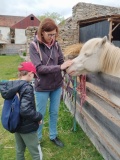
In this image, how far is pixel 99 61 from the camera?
2.70 metres

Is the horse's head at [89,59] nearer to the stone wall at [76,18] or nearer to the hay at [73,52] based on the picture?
the hay at [73,52]

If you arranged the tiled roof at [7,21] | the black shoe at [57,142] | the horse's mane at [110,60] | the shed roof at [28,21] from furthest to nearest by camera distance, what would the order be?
the tiled roof at [7,21], the shed roof at [28,21], the black shoe at [57,142], the horse's mane at [110,60]

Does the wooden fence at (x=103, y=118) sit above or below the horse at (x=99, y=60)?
below

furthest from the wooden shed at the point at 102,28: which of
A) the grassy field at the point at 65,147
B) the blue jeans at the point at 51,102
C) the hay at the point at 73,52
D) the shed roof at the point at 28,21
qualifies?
the shed roof at the point at 28,21

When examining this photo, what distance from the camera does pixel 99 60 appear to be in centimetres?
270

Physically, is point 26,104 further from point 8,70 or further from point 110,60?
point 8,70

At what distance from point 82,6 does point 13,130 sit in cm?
1374

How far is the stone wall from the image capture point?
1295 cm

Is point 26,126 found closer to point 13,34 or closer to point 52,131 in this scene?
point 52,131

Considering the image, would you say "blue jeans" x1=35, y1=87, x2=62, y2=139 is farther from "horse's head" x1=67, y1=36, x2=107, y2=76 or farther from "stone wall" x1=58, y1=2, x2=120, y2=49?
"stone wall" x1=58, y1=2, x2=120, y2=49

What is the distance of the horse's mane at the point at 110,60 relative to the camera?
2.57 metres

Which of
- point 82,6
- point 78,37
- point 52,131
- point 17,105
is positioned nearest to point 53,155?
point 52,131

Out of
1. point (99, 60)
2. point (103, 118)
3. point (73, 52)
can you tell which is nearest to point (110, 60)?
point (99, 60)

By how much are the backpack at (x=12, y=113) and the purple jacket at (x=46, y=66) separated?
2.20 ft
